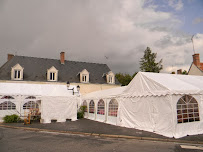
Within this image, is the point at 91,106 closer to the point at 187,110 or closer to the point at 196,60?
the point at 187,110

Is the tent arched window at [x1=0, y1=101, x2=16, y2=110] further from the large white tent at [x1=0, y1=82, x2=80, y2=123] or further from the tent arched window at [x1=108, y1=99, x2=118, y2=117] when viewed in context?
the tent arched window at [x1=108, y1=99, x2=118, y2=117]

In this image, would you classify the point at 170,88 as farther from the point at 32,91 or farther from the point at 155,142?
the point at 32,91

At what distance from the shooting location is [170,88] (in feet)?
27.7

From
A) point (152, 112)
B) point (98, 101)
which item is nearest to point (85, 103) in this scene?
point (98, 101)

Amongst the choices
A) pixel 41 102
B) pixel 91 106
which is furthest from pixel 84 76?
pixel 41 102

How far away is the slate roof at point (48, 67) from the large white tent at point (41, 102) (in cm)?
751

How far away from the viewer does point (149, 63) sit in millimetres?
33875

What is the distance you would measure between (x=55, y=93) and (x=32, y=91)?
2.28 meters

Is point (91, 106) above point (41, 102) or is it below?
below

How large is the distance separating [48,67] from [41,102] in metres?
11.9

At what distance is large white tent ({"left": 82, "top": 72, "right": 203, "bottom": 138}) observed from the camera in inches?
322

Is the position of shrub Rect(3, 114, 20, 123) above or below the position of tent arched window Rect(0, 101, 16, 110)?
below

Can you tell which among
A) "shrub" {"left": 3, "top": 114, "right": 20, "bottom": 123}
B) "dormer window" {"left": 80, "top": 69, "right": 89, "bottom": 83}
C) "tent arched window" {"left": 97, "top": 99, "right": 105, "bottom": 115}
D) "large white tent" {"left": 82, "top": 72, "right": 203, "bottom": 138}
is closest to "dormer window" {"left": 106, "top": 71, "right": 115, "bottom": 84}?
"dormer window" {"left": 80, "top": 69, "right": 89, "bottom": 83}

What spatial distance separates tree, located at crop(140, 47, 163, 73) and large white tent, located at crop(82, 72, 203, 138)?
24.0 meters
